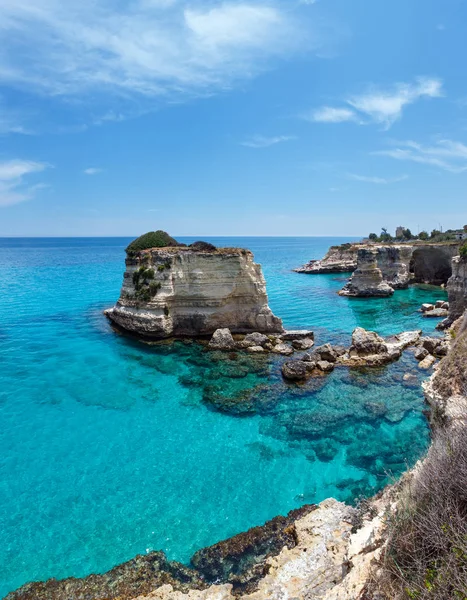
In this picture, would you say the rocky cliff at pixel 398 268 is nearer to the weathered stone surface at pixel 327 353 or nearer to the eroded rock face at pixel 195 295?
the eroded rock face at pixel 195 295

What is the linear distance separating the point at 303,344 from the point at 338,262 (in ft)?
188

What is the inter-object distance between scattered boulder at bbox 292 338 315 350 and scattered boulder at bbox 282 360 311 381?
432 centimetres

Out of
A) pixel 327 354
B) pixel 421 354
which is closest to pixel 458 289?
pixel 421 354


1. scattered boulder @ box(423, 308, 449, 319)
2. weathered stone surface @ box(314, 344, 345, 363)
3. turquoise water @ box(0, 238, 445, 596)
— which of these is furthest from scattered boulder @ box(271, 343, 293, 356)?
scattered boulder @ box(423, 308, 449, 319)

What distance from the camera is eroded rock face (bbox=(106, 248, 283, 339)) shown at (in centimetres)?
2648

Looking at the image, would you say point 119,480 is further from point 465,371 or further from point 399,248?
point 399,248

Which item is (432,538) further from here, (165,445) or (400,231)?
(400,231)

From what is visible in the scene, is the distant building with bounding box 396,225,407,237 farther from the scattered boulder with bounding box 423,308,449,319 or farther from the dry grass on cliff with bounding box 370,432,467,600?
the dry grass on cliff with bounding box 370,432,467,600

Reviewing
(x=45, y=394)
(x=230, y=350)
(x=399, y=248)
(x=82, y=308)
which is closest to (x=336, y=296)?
(x=399, y=248)

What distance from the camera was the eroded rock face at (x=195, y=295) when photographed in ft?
86.9

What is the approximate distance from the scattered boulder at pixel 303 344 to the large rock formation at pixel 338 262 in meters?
52.2

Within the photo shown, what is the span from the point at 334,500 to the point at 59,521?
8326 millimetres

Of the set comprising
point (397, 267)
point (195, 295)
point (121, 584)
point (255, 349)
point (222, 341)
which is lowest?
point (121, 584)

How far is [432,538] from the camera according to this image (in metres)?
4.91
